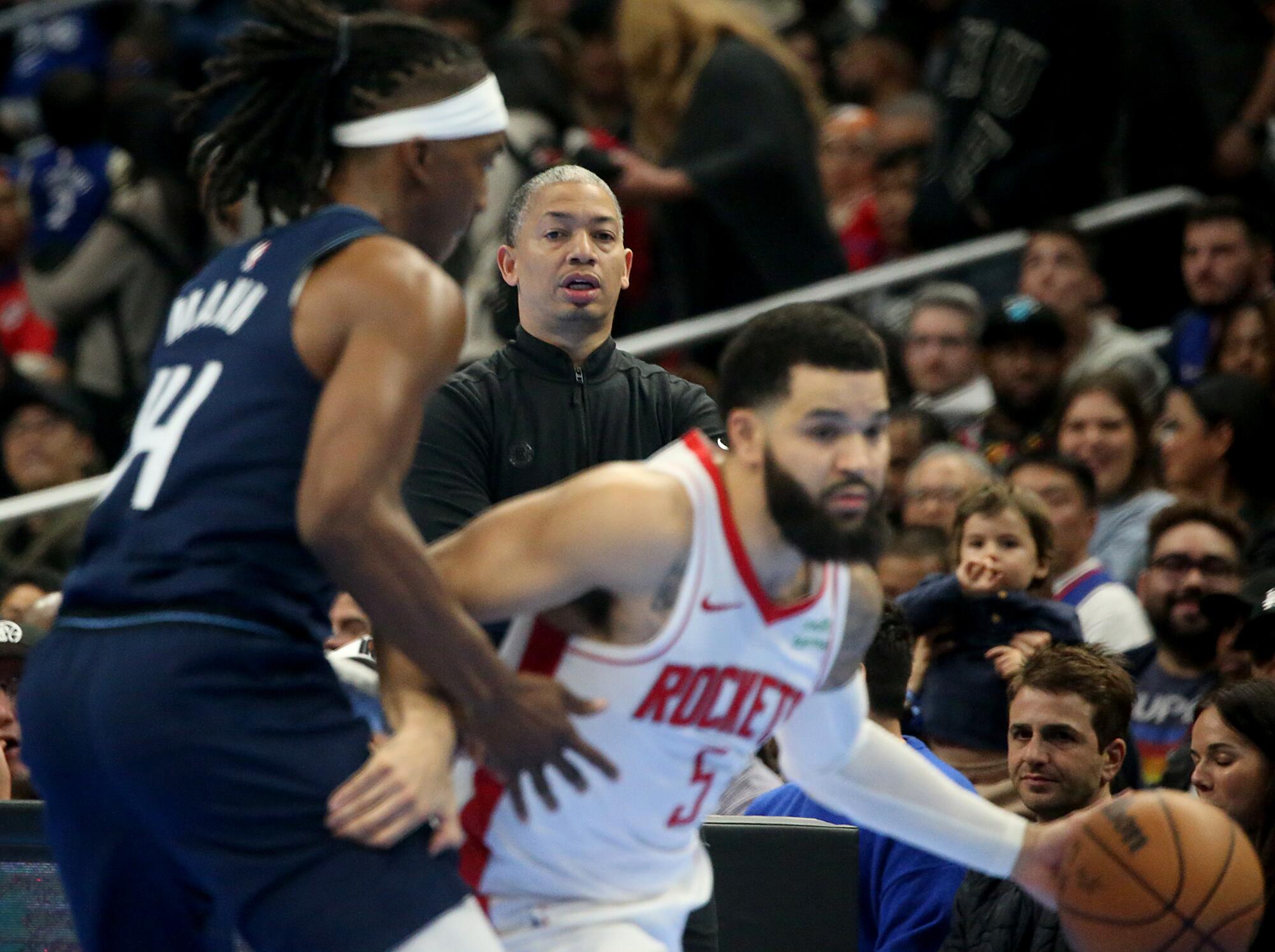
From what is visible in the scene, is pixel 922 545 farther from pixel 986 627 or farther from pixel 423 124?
pixel 423 124

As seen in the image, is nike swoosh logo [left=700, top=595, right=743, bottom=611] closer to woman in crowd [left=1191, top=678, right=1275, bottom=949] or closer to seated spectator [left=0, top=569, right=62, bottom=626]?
woman in crowd [left=1191, top=678, right=1275, bottom=949]

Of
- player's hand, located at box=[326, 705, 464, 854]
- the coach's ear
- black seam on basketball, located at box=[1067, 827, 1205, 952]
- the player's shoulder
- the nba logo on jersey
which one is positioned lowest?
black seam on basketball, located at box=[1067, 827, 1205, 952]

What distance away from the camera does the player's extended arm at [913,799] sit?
3.32 m

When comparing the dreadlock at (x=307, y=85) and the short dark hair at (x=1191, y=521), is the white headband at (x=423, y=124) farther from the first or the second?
the short dark hair at (x=1191, y=521)

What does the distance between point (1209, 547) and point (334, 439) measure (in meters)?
4.14

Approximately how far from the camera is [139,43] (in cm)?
1148

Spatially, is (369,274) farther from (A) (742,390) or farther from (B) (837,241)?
(B) (837,241)

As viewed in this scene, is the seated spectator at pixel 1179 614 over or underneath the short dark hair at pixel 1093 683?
underneath

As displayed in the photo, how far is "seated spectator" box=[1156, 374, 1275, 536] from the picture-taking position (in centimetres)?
673

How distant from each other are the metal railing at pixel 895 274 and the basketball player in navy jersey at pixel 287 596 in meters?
4.65

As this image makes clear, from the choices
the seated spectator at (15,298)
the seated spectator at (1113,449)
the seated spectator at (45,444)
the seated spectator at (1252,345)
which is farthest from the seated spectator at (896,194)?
the seated spectator at (15,298)

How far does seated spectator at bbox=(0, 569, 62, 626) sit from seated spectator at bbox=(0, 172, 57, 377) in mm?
3298

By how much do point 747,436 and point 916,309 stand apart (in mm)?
4949

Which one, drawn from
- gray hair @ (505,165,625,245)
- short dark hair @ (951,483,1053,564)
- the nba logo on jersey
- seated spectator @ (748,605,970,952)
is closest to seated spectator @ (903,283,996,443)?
short dark hair @ (951,483,1053,564)
